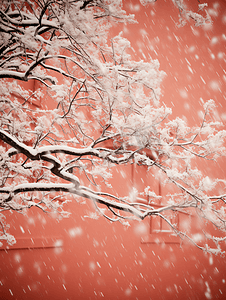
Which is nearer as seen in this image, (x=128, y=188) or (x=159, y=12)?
(x=128, y=188)

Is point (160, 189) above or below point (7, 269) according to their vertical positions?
above

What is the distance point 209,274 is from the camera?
9812mm

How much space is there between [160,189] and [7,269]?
541 cm

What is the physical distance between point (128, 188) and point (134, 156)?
4.87 meters

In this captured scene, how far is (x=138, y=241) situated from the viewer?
7.41 m

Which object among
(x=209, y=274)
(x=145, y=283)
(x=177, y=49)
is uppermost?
(x=177, y=49)

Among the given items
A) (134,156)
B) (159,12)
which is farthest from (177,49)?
(134,156)

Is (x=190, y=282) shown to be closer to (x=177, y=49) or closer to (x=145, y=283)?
(x=145, y=283)

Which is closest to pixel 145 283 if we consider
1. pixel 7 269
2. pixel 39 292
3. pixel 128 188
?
pixel 128 188

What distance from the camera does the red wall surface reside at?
541 centimetres

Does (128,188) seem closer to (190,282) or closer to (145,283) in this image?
(145,283)

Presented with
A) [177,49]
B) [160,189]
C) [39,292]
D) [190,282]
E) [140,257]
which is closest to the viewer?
[39,292]

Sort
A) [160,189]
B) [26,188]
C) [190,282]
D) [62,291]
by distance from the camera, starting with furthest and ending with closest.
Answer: [190,282], [160,189], [62,291], [26,188]

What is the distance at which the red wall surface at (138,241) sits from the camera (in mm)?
5414
